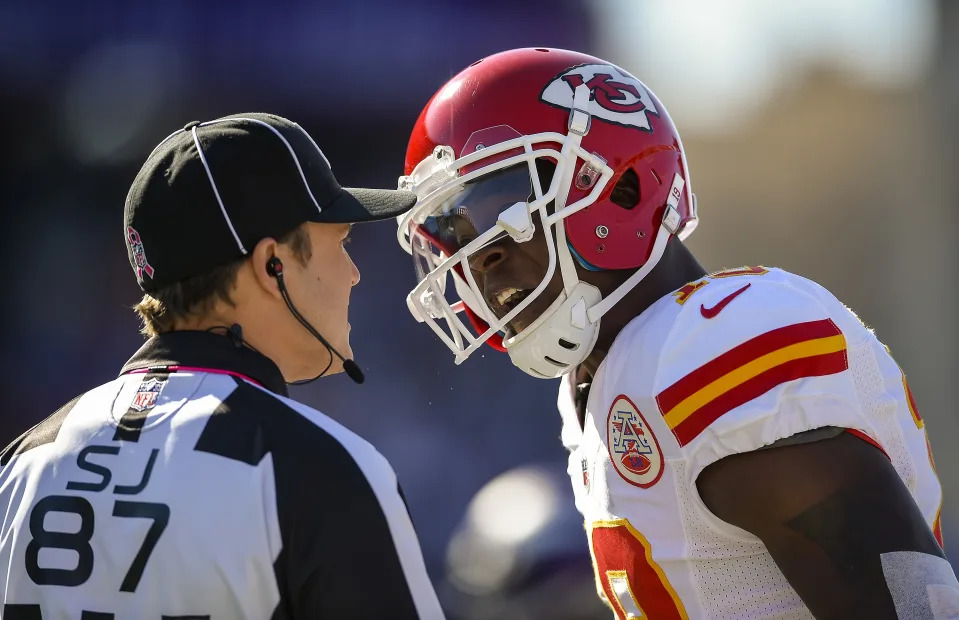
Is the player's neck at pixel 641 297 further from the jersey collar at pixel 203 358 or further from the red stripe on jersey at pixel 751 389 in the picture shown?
the jersey collar at pixel 203 358

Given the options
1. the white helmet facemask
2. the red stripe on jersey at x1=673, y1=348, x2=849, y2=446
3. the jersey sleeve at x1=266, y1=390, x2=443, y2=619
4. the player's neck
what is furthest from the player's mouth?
the jersey sleeve at x1=266, y1=390, x2=443, y2=619

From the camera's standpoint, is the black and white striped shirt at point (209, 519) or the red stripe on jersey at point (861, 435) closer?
the black and white striped shirt at point (209, 519)

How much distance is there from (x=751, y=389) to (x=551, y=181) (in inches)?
24.6

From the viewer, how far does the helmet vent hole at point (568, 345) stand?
2.00m

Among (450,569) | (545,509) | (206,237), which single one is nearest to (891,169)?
(545,509)

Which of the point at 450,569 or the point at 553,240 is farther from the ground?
the point at 553,240

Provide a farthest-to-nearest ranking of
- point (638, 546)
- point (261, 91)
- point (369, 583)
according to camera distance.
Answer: point (261, 91) < point (638, 546) < point (369, 583)

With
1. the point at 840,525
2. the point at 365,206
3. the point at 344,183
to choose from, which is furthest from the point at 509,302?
the point at 344,183

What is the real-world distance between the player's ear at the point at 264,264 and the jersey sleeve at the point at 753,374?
647 millimetres

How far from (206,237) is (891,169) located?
5.07 metres

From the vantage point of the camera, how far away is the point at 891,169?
5848 mm

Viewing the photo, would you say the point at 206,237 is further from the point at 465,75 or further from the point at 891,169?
the point at 891,169

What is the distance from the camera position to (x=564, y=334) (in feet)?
6.53

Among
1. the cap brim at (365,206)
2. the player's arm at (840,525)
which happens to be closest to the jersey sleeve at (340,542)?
the cap brim at (365,206)
